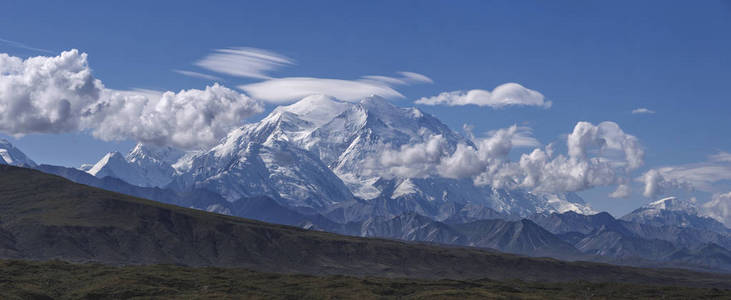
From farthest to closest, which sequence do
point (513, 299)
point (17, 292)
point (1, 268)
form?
point (1, 268) < point (513, 299) < point (17, 292)

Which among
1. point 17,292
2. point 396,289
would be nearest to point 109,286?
point 17,292

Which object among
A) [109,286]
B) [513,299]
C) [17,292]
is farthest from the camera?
[513,299]

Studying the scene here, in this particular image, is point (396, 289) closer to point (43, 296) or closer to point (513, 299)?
point (513, 299)

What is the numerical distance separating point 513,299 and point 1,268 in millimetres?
122658

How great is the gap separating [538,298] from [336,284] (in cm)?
5444

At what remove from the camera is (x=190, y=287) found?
6727 inches

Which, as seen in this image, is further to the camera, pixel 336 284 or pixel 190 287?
pixel 336 284

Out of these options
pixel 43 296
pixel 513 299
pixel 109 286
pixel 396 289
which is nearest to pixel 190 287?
pixel 109 286

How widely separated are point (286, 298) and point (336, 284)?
36904 mm

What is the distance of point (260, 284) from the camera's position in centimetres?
19338

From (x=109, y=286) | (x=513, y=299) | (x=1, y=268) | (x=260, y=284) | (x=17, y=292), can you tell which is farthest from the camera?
(x=260, y=284)

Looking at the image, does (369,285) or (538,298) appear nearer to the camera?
(538,298)

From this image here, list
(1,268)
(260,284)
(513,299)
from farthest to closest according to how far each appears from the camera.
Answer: (260,284)
(1,268)
(513,299)

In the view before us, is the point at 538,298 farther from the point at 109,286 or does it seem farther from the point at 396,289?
the point at 109,286
